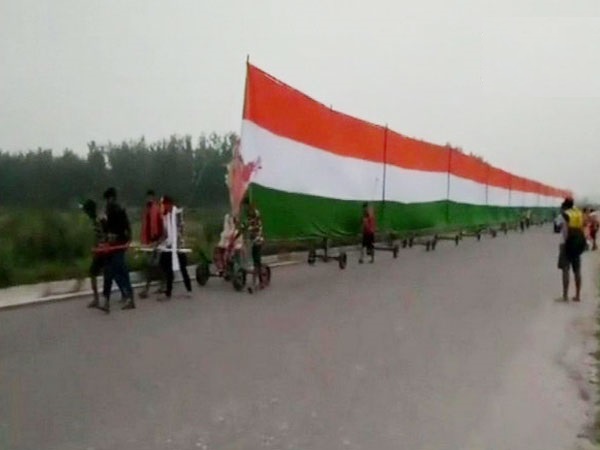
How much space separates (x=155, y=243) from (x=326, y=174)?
7.77m

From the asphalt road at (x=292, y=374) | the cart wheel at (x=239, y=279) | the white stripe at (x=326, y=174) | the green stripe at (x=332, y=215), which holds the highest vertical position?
the white stripe at (x=326, y=174)

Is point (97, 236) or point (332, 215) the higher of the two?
point (332, 215)

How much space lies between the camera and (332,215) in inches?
873

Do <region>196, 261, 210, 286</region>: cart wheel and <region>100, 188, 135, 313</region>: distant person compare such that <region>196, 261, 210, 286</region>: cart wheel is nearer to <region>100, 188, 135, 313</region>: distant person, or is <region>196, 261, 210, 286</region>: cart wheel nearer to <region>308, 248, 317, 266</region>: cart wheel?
<region>100, 188, 135, 313</region>: distant person

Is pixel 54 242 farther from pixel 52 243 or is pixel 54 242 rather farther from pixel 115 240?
pixel 115 240

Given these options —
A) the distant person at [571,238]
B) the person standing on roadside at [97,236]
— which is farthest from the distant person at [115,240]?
the distant person at [571,238]

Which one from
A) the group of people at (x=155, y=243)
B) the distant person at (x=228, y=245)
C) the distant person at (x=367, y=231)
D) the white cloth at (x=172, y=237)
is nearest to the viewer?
the group of people at (x=155, y=243)

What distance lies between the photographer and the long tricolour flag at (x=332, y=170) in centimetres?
1733

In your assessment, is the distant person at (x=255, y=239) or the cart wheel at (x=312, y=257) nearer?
the distant person at (x=255, y=239)

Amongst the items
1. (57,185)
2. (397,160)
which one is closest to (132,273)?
(57,185)

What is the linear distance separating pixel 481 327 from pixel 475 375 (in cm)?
313

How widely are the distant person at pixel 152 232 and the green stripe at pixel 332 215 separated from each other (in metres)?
2.34

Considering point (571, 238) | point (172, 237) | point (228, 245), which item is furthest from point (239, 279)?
point (571, 238)

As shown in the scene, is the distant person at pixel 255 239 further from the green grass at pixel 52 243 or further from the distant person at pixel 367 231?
the distant person at pixel 367 231
